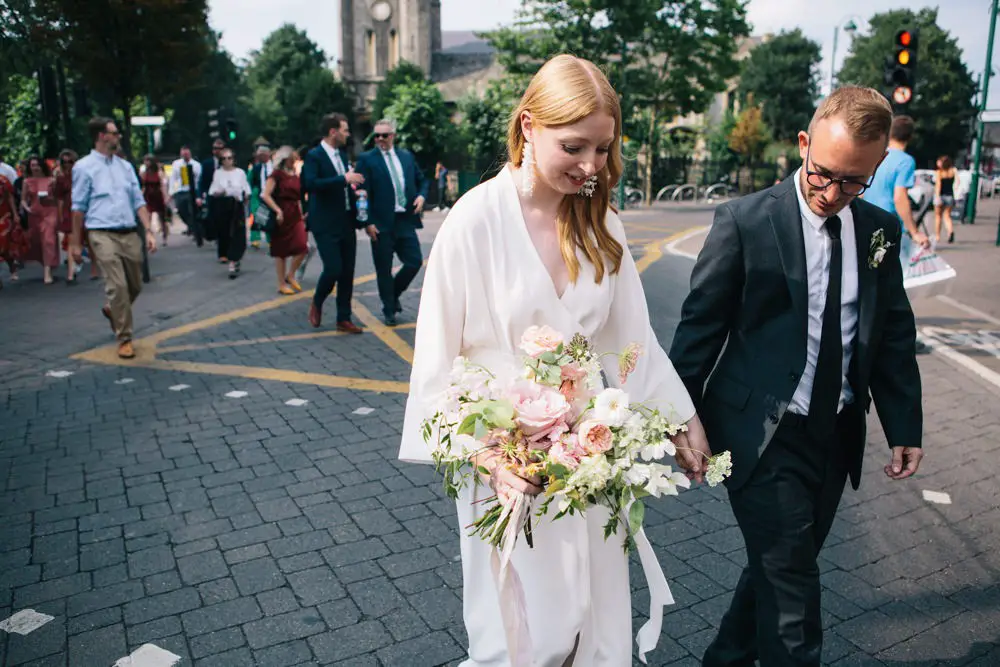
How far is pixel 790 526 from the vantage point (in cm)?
249

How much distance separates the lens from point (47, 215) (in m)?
13.1

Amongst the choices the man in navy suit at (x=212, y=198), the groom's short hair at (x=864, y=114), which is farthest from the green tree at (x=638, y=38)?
the groom's short hair at (x=864, y=114)

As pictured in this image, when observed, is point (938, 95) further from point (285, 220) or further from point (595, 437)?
point (595, 437)

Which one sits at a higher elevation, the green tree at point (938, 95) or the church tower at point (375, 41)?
the church tower at point (375, 41)

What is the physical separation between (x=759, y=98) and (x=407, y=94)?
1219 inches

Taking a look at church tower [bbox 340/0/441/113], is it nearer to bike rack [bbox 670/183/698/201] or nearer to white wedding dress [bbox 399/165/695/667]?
bike rack [bbox 670/183/698/201]

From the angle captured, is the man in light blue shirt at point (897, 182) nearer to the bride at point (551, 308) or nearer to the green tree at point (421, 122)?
the bride at point (551, 308)

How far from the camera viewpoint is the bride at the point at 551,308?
85.7 inches

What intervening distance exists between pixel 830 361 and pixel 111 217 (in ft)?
22.7

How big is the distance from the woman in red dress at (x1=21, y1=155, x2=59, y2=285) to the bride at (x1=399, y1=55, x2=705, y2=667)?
12.3m

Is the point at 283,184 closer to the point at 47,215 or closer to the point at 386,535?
the point at 47,215

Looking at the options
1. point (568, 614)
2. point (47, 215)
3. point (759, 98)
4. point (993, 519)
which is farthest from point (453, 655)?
point (759, 98)

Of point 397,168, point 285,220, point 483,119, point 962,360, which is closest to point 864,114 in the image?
point 962,360

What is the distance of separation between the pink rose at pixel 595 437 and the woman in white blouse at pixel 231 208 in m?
12.0
